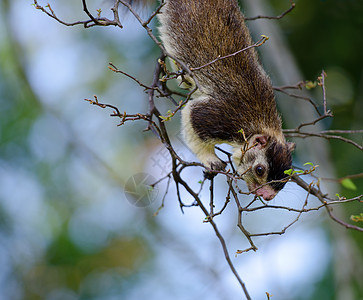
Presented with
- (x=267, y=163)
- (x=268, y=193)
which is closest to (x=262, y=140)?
(x=267, y=163)

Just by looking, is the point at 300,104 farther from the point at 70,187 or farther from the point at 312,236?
the point at 70,187

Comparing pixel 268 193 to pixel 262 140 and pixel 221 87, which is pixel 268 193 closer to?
pixel 262 140

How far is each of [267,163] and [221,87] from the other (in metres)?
0.43

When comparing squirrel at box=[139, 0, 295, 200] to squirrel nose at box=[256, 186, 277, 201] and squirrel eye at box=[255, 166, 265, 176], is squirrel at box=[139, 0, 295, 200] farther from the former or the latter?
squirrel nose at box=[256, 186, 277, 201]

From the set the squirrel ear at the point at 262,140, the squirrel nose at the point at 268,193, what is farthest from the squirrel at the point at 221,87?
the squirrel nose at the point at 268,193

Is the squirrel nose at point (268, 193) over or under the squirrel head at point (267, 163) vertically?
under

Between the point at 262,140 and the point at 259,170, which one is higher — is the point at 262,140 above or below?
above

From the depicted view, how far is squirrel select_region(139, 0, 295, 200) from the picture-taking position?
7.57 ft

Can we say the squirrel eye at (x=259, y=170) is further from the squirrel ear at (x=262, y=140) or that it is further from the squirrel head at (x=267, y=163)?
the squirrel ear at (x=262, y=140)

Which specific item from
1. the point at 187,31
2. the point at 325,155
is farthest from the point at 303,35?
the point at 187,31

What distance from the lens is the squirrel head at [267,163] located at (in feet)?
7.07

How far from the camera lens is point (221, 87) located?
233 cm

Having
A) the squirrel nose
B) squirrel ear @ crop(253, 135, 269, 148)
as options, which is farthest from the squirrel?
the squirrel nose

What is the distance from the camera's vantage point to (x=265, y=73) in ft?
8.14
